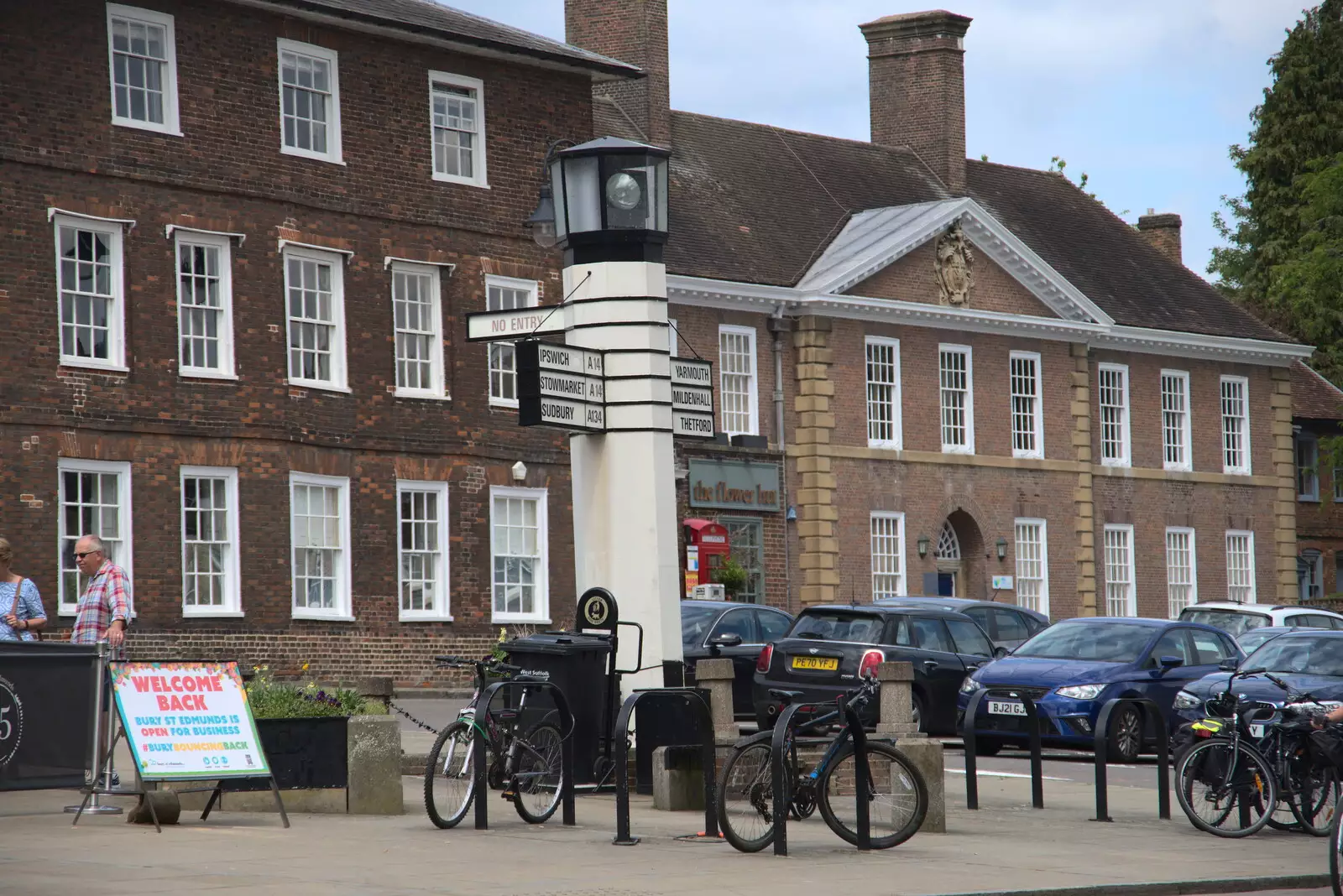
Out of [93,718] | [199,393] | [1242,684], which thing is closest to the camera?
[93,718]

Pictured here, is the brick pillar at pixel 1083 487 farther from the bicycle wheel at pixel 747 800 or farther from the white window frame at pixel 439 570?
the bicycle wheel at pixel 747 800

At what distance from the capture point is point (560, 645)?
15.4m

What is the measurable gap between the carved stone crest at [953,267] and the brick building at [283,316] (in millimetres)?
9747

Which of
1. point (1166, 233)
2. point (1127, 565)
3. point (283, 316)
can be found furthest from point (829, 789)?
point (1166, 233)

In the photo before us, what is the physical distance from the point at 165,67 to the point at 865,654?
1376cm

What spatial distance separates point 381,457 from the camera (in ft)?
109

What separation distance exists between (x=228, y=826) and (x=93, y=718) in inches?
46.4

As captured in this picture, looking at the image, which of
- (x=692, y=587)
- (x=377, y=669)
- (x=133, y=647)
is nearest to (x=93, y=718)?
(x=133, y=647)

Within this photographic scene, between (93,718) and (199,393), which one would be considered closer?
(93,718)

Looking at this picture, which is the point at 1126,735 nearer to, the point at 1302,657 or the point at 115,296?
the point at 1302,657

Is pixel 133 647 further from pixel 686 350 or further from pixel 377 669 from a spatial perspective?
pixel 686 350

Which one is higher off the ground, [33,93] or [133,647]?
[33,93]

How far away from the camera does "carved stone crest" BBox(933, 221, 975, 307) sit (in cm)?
4366

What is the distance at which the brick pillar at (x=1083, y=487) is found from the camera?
4669 centimetres
